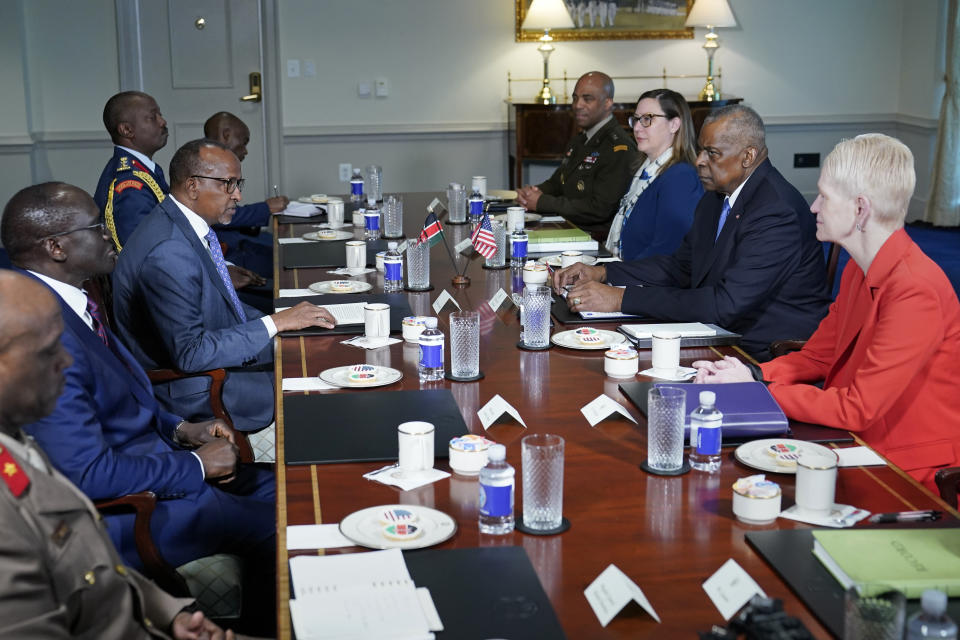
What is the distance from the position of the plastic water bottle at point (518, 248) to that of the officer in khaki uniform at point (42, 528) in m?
2.53

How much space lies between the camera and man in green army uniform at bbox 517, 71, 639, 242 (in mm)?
5379

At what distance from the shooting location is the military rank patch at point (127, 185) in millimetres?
4348

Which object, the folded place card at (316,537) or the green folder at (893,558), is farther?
the folded place card at (316,537)

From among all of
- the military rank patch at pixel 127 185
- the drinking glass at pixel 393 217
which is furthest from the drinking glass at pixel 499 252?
the military rank patch at pixel 127 185

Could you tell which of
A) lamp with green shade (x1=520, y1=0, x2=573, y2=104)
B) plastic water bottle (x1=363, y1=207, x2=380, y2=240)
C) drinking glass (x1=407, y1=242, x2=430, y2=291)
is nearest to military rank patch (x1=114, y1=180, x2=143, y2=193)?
plastic water bottle (x1=363, y1=207, x2=380, y2=240)

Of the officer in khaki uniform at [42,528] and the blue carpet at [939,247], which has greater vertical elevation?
the officer in khaki uniform at [42,528]

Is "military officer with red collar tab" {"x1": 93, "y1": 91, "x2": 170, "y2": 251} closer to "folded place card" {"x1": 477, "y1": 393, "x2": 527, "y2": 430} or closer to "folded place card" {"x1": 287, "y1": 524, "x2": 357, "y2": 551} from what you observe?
"folded place card" {"x1": 477, "y1": 393, "x2": 527, "y2": 430}

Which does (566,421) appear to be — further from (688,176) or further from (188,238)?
(688,176)

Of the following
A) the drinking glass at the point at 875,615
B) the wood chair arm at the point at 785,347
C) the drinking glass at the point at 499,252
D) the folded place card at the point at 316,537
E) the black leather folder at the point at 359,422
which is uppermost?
the drinking glass at the point at 499,252

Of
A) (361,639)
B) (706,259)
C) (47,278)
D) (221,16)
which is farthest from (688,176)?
(221,16)

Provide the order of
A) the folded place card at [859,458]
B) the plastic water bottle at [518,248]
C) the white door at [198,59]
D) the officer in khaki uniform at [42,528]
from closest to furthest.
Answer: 1. the officer in khaki uniform at [42,528]
2. the folded place card at [859,458]
3. the plastic water bottle at [518,248]
4. the white door at [198,59]

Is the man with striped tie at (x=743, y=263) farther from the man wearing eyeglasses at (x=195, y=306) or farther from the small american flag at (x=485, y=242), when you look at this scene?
the man wearing eyeglasses at (x=195, y=306)

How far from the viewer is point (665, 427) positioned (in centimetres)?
205

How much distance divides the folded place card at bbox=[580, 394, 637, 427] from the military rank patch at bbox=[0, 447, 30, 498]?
3.94ft
